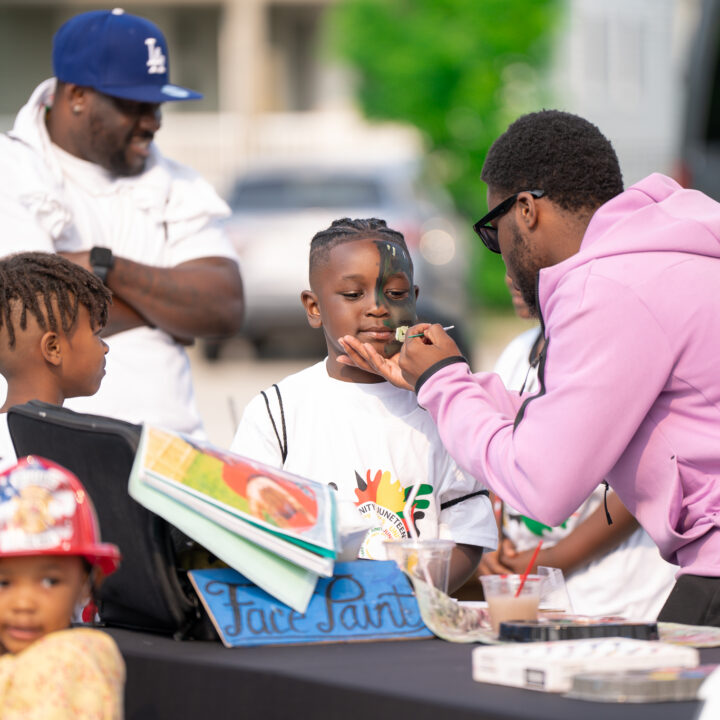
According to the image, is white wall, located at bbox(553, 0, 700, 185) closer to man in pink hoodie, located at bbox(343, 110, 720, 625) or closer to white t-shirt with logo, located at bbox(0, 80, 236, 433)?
white t-shirt with logo, located at bbox(0, 80, 236, 433)

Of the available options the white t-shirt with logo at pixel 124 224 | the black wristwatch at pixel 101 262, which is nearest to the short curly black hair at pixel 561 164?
the black wristwatch at pixel 101 262

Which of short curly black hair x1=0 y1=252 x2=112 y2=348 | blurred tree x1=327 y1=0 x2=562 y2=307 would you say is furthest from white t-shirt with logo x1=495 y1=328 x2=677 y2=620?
blurred tree x1=327 y1=0 x2=562 y2=307

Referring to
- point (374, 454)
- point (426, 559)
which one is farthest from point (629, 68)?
point (426, 559)

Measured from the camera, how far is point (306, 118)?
28.1 meters

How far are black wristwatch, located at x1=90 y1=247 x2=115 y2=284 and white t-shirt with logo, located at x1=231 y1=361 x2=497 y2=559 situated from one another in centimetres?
83

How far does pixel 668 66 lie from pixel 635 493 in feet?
100

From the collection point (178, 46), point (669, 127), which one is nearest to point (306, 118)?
point (178, 46)

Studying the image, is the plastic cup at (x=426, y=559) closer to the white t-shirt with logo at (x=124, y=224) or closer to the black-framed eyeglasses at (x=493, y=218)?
the black-framed eyeglasses at (x=493, y=218)

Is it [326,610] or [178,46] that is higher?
[178,46]

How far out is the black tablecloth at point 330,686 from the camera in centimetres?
234

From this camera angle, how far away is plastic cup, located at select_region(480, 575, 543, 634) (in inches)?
115

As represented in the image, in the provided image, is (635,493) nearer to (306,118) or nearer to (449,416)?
(449,416)

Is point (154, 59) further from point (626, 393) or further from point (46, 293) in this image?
point (626, 393)

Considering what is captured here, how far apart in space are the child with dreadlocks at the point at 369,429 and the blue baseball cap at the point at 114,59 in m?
1.02
